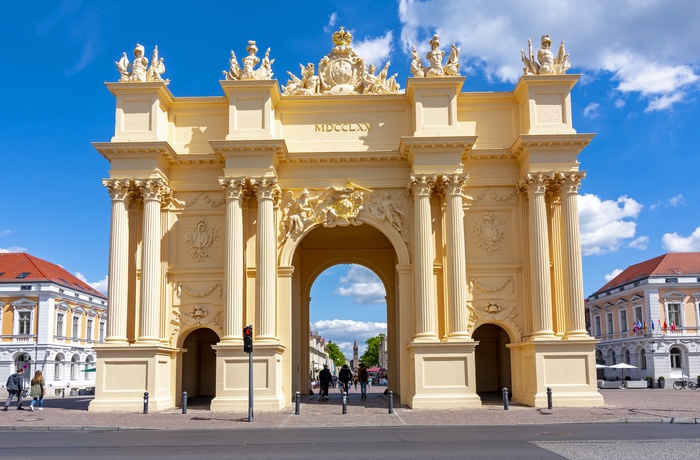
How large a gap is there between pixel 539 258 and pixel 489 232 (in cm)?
237

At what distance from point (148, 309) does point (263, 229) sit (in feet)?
16.6

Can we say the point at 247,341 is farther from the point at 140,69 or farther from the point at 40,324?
the point at 40,324

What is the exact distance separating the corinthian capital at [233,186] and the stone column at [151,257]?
2.40m

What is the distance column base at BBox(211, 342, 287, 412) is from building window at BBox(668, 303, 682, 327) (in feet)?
156

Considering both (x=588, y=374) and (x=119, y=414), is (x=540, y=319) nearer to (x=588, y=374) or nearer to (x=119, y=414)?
(x=588, y=374)

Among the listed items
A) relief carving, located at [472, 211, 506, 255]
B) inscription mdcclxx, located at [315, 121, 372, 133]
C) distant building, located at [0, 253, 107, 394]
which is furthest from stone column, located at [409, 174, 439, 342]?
distant building, located at [0, 253, 107, 394]

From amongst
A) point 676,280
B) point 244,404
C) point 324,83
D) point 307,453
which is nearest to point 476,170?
point 324,83

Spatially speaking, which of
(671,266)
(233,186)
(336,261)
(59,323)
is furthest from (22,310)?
(671,266)

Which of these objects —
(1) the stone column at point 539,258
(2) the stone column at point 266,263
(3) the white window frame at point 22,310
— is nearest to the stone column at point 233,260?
(2) the stone column at point 266,263

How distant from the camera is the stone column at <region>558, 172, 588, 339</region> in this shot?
27.4 metres

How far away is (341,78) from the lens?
30203 mm

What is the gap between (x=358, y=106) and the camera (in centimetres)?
2977

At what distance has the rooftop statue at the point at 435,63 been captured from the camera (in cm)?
2886

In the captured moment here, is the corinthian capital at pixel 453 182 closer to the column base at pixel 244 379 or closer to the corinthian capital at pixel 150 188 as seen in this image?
the column base at pixel 244 379
